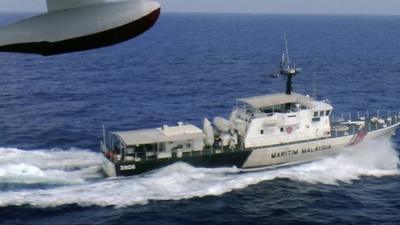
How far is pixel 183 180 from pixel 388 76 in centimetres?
7943

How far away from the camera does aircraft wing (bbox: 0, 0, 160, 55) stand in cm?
1738

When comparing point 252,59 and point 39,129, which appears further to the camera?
point 252,59

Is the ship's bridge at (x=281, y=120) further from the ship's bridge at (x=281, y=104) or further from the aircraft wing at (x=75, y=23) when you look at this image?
the aircraft wing at (x=75, y=23)

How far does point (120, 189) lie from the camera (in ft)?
147

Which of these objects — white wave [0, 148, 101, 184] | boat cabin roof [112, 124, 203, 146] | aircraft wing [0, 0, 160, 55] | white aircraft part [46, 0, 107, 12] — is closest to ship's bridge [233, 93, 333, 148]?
boat cabin roof [112, 124, 203, 146]

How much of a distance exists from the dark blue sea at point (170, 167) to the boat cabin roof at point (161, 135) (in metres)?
2.97

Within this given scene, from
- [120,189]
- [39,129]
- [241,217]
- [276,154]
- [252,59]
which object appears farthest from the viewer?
[252,59]

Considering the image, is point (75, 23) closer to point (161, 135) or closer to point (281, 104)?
point (161, 135)

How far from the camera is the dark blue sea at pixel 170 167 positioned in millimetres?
40494

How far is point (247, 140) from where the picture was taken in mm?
52844

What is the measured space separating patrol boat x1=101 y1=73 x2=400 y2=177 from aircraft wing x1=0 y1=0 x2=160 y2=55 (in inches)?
1246

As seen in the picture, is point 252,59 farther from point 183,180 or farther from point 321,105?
point 183,180

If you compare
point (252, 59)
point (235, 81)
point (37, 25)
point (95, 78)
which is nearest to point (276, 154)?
point (37, 25)

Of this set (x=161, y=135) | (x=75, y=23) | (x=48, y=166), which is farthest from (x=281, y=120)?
(x=75, y=23)
